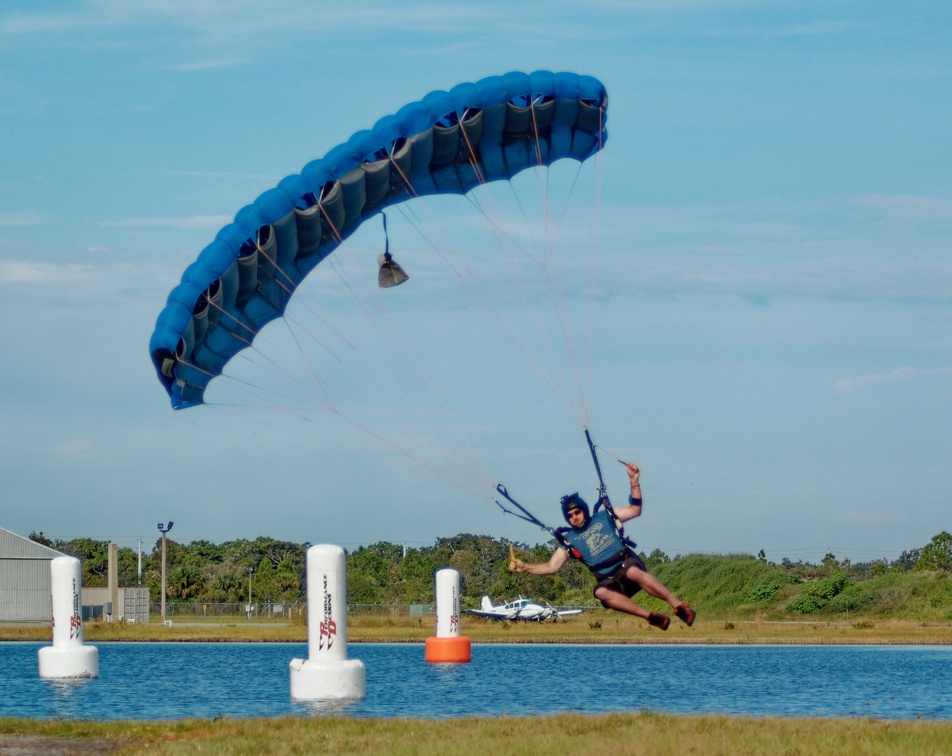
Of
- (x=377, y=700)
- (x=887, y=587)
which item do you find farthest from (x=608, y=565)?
(x=887, y=587)

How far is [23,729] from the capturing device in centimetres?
2250

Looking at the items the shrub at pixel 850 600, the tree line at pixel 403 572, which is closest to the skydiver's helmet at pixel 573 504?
the tree line at pixel 403 572

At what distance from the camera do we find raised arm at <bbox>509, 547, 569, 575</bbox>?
58.9 ft

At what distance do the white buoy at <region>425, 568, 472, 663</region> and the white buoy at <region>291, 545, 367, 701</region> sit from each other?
12567 millimetres

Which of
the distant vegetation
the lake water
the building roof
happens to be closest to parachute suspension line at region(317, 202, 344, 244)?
the lake water

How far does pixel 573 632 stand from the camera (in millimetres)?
62750

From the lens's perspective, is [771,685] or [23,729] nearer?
[23,729]

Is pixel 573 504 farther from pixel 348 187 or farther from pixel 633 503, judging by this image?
pixel 348 187

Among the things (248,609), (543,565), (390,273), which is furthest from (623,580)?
(248,609)

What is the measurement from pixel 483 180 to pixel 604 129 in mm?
2504

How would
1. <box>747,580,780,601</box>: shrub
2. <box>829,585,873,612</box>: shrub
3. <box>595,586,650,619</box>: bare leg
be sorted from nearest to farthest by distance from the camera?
<box>595,586,650,619</box>: bare leg < <box>829,585,873,612</box>: shrub < <box>747,580,780,601</box>: shrub

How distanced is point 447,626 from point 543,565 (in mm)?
24048

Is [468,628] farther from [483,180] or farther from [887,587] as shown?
[483,180]

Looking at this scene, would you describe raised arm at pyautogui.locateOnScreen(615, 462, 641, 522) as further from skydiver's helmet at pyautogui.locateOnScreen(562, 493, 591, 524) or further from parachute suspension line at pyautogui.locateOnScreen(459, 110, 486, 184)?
parachute suspension line at pyautogui.locateOnScreen(459, 110, 486, 184)
